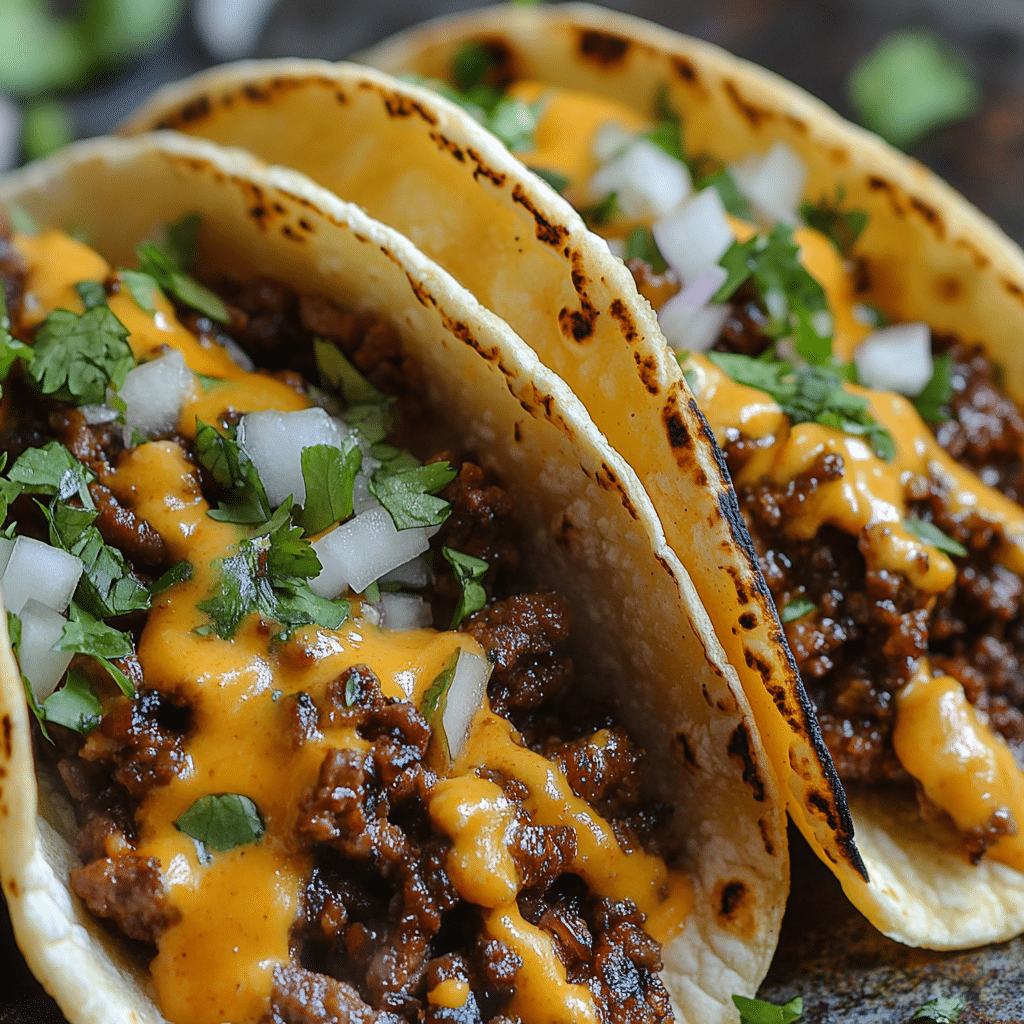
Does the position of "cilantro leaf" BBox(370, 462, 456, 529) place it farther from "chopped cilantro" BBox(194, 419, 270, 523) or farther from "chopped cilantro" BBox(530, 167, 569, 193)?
"chopped cilantro" BBox(530, 167, 569, 193)

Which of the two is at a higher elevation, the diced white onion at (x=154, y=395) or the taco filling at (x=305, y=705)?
the diced white onion at (x=154, y=395)

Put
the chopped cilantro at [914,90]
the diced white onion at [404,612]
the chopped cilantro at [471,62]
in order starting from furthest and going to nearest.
Answer: the chopped cilantro at [914,90], the chopped cilantro at [471,62], the diced white onion at [404,612]

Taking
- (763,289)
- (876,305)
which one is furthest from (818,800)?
(876,305)

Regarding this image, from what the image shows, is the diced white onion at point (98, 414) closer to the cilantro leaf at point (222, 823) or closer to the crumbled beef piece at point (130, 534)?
→ the crumbled beef piece at point (130, 534)

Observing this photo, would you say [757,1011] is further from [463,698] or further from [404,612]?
[404,612]

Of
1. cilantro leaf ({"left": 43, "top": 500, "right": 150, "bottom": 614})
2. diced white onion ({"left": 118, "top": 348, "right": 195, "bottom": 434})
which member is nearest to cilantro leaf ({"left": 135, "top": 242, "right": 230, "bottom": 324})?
diced white onion ({"left": 118, "top": 348, "right": 195, "bottom": 434})

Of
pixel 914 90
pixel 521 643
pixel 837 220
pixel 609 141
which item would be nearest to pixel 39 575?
pixel 521 643

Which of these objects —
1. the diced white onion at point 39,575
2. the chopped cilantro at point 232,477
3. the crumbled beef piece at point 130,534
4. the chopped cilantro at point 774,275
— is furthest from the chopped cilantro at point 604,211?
the diced white onion at point 39,575

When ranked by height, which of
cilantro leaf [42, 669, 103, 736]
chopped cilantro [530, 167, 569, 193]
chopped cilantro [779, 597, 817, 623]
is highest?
chopped cilantro [530, 167, 569, 193]
